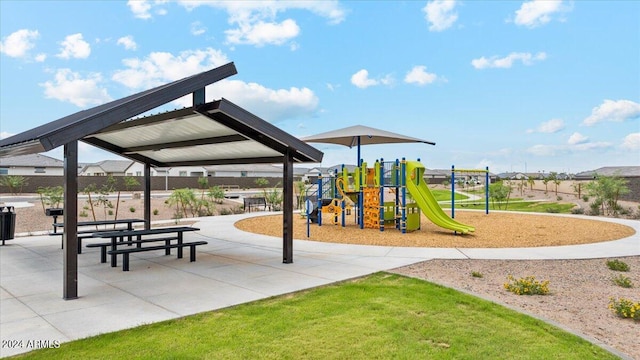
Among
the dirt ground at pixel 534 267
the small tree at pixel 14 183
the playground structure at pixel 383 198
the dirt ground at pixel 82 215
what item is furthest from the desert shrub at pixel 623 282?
the small tree at pixel 14 183

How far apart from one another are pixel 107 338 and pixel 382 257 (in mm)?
6002

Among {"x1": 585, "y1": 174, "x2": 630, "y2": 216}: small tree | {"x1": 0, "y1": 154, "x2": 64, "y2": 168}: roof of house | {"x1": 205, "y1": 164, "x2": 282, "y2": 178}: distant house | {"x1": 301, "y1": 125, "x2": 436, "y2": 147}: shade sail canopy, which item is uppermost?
{"x1": 0, "y1": 154, "x2": 64, "y2": 168}: roof of house

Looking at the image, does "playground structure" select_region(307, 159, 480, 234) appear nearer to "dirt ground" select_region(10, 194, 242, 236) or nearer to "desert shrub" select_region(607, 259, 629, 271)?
"desert shrub" select_region(607, 259, 629, 271)

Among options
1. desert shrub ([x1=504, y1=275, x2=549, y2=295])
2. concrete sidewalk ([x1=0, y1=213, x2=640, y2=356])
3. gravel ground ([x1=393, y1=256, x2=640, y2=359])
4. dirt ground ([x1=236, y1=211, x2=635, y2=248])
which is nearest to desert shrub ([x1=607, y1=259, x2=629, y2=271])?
gravel ground ([x1=393, y1=256, x2=640, y2=359])

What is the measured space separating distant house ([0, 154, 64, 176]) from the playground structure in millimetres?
53866

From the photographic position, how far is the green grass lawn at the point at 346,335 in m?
4.12

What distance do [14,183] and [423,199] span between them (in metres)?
40.5

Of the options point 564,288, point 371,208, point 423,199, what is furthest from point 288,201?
point 371,208

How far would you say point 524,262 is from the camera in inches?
356

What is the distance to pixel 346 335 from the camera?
179 inches

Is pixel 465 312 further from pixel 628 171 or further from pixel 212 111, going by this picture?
pixel 628 171

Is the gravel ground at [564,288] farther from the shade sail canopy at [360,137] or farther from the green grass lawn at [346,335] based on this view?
the shade sail canopy at [360,137]

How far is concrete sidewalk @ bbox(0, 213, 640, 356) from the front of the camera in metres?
5.11

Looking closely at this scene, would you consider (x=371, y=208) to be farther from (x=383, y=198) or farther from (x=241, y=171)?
(x=241, y=171)
